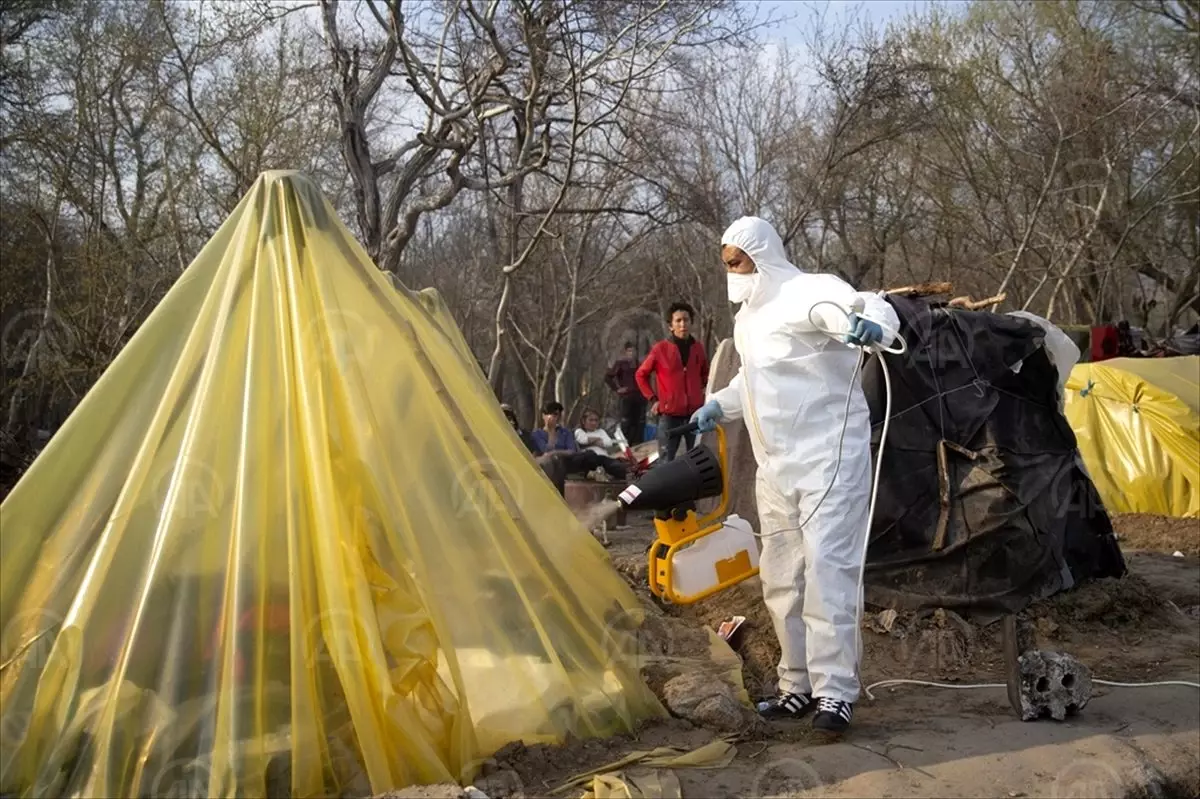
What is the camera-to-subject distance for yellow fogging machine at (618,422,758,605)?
4043mm

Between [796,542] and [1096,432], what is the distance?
6280 millimetres

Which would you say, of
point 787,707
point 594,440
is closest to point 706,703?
point 787,707

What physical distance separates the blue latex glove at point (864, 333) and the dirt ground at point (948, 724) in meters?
1.30

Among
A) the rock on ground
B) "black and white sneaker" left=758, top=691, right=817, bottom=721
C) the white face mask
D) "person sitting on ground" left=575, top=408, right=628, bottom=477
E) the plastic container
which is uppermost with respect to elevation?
the white face mask

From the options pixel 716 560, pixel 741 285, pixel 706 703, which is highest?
pixel 741 285

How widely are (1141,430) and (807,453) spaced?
→ 244 inches

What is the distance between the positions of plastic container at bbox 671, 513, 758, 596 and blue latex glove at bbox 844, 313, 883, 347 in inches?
40.2

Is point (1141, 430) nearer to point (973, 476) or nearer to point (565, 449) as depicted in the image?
point (973, 476)

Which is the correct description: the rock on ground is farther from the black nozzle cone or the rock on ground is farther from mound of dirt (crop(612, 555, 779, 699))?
the black nozzle cone

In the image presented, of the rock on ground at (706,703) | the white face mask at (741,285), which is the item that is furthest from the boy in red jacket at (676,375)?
the rock on ground at (706,703)

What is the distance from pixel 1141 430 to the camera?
8.80 metres

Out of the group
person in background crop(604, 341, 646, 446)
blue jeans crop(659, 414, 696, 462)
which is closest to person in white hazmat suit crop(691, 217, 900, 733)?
blue jeans crop(659, 414, 696, 462)

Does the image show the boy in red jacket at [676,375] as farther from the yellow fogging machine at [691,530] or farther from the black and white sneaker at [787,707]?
the black and white sneaker at [787,707]

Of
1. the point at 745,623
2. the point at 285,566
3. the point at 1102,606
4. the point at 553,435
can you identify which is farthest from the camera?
the point at 553,435
